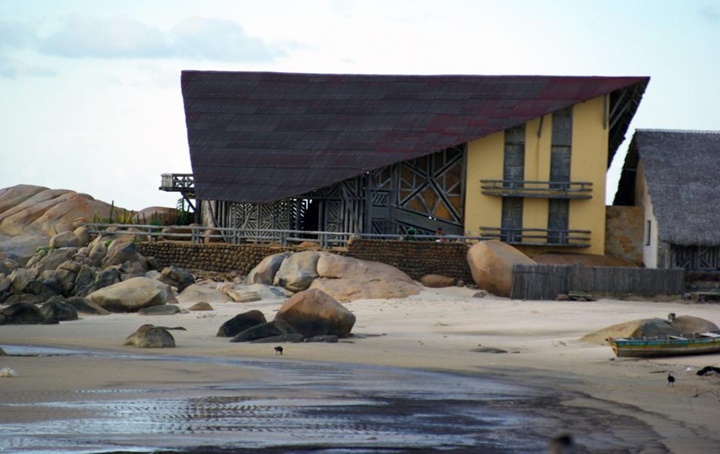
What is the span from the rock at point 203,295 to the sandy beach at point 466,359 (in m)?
0.71

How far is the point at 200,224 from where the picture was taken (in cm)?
4172

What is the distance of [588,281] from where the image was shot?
31.8 meters

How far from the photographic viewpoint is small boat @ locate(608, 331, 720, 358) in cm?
1867

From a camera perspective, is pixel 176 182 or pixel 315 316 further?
pixel 176 182

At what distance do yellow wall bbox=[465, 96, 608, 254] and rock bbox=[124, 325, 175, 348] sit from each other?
18.7m

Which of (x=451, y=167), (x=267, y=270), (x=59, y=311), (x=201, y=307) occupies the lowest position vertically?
(x=59, y=311)

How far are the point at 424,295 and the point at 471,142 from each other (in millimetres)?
8195

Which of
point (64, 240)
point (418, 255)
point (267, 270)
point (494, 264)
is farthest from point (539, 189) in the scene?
point (64, 240)

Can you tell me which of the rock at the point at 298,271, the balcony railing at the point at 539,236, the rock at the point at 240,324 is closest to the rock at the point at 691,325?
the rock at the point at 240,324

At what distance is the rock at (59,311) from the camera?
88.1ft

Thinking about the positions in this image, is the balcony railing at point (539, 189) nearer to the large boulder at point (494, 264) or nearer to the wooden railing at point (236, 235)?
the wooden railing at point (236, 235)

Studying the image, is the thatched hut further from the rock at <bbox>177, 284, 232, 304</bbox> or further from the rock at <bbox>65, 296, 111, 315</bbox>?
the rock at <bbox>65, 296, 111, 315</bbox>

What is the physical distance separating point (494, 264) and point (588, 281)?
2690mm

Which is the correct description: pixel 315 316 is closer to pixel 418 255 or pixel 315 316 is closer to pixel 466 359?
pixel 466 359
